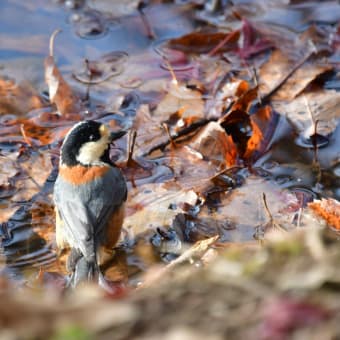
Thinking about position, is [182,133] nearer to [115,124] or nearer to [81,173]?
[115,124]

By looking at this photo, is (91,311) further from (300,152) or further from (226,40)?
(226,40)

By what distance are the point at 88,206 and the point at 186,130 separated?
156 cm

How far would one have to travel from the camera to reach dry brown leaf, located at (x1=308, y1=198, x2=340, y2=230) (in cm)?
579

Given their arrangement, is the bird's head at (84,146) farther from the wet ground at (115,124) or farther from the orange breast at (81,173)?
the wet ground at (115,124)

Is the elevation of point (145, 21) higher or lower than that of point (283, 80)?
lower

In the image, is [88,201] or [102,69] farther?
[102,69]

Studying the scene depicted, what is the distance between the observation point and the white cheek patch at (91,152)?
6502 mm

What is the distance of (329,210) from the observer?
229 inches

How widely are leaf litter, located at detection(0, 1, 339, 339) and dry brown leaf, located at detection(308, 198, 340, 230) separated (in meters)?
0.01

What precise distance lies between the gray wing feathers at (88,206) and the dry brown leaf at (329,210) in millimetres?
1438

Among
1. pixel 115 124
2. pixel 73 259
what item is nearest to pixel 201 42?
pixel 115 124

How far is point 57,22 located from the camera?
9445 millimetres

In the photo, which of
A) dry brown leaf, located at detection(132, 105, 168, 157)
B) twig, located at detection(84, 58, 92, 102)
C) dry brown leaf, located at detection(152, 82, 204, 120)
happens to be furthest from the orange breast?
twig, located at detection(84, 58, 92, 102)

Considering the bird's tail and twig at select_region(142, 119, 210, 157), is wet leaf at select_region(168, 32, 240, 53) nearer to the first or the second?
twig at select_region(142, 119, 210, 157)
